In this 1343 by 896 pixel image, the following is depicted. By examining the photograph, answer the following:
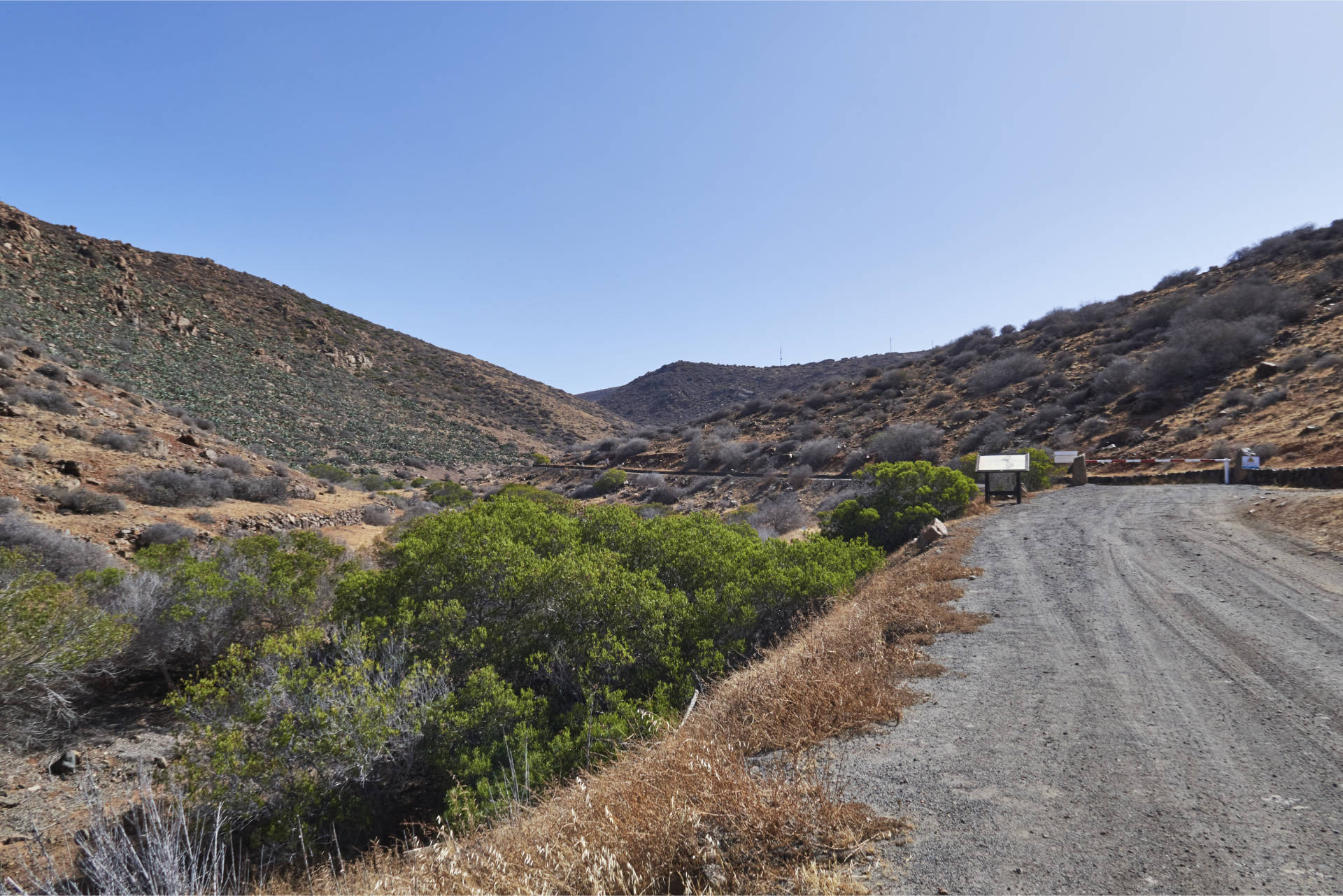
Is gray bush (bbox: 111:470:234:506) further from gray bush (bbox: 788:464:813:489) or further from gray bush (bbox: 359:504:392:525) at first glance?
gray bush (bbox: 788:464:813:489)

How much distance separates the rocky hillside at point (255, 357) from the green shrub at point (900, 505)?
98.4 ft

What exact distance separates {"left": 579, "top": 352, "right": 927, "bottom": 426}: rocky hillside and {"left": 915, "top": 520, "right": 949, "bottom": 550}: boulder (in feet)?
191

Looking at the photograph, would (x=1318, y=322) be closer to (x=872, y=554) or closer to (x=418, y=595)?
(x=872, y=554)

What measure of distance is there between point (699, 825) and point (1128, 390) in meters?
Answer: 33.0

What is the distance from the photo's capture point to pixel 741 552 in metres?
9.55

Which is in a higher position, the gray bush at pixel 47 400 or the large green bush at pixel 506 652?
the gray bush at pixel 47 400

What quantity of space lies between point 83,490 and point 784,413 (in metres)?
38.5

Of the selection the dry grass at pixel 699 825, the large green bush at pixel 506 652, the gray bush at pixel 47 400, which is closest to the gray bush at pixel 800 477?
the large green bush at pixel 506 652

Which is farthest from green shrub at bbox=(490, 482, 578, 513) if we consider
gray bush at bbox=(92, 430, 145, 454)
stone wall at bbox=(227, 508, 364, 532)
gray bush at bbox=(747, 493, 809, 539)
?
gray bush at bbox=(92, 430, 145, 454)

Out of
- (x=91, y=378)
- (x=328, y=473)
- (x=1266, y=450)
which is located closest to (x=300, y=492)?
(x=91, y=378)

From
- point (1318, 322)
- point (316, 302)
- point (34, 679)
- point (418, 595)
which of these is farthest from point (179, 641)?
point (316, 302)

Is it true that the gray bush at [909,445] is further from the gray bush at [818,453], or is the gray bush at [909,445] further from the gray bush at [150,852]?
the gray bush at [150,852]

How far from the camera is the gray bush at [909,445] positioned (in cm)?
2838

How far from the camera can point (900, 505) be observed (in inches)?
612
